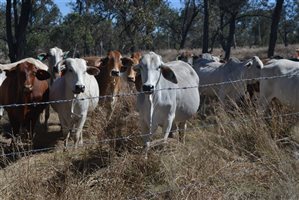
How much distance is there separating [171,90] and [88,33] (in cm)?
3019

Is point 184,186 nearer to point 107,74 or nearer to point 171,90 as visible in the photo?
point 171,90

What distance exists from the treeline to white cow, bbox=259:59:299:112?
4151mm

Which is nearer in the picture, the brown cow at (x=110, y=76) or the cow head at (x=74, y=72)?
the cow head at (x=74, y=72)

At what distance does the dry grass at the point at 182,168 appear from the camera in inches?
190

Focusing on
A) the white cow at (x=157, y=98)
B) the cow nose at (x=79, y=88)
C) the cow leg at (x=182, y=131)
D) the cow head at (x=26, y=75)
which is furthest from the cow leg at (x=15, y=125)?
the cow leg at (x=182, y=131)

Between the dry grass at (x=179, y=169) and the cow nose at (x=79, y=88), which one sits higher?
the cow nose at (x=79, y=88)

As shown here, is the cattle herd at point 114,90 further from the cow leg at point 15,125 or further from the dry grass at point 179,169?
the dry grass at point 179,169

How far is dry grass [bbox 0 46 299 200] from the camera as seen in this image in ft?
15.8

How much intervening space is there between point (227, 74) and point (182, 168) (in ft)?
23.7

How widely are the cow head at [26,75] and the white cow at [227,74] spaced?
12.7ft

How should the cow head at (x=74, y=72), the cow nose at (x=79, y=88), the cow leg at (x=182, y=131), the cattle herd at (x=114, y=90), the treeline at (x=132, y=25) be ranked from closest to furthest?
the cattle herd at (x=114, y=90), the cow leg at (x=182, y=131), the cow nose at (x=79, y=88), the cow head at (x=74, y=72), the treeline at (x=132, y=25)

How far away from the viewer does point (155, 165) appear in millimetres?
5422

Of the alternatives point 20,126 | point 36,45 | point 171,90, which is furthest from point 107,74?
point 36,45

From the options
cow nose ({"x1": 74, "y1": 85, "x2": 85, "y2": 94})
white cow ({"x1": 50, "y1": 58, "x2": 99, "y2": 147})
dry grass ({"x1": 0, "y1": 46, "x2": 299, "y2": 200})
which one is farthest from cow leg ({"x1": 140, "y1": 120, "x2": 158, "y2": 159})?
white cow ({"x1": 50, "y1": 58, "x2": 99, "y2": 147})
